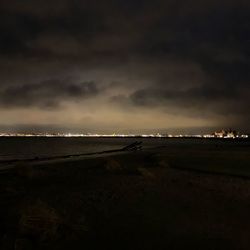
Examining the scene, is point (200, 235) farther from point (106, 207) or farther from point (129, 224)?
point (106, 207)

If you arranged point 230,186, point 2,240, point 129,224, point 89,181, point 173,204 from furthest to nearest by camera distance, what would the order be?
point 89,181
point 230,186
point 173,204
point 129,224
point 2,240

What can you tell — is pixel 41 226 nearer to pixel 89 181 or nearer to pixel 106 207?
pixel 106 207

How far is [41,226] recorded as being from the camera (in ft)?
28.2

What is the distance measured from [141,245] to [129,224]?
1552 millimetres

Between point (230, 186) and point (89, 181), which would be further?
point (89, 181)

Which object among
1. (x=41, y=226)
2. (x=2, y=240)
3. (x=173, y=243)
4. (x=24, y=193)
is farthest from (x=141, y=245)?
(x=24, y=193)

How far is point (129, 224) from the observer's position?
10.1 m

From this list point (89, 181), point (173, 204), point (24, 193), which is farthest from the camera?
point (89, 181)

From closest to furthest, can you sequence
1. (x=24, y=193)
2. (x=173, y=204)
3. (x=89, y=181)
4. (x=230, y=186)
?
(x=173, y=204) → (x=24, y=193) → (x=230, y=186) → (x=89, y=181)

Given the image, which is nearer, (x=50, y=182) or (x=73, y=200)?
(x=73, y=200)

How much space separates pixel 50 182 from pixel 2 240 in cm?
974

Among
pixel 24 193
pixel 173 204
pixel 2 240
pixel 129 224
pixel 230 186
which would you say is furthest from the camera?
pixel 230 186

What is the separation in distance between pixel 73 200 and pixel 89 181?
Result: 16.9ft

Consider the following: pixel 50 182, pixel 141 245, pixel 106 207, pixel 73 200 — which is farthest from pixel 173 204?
pixel 50 182
